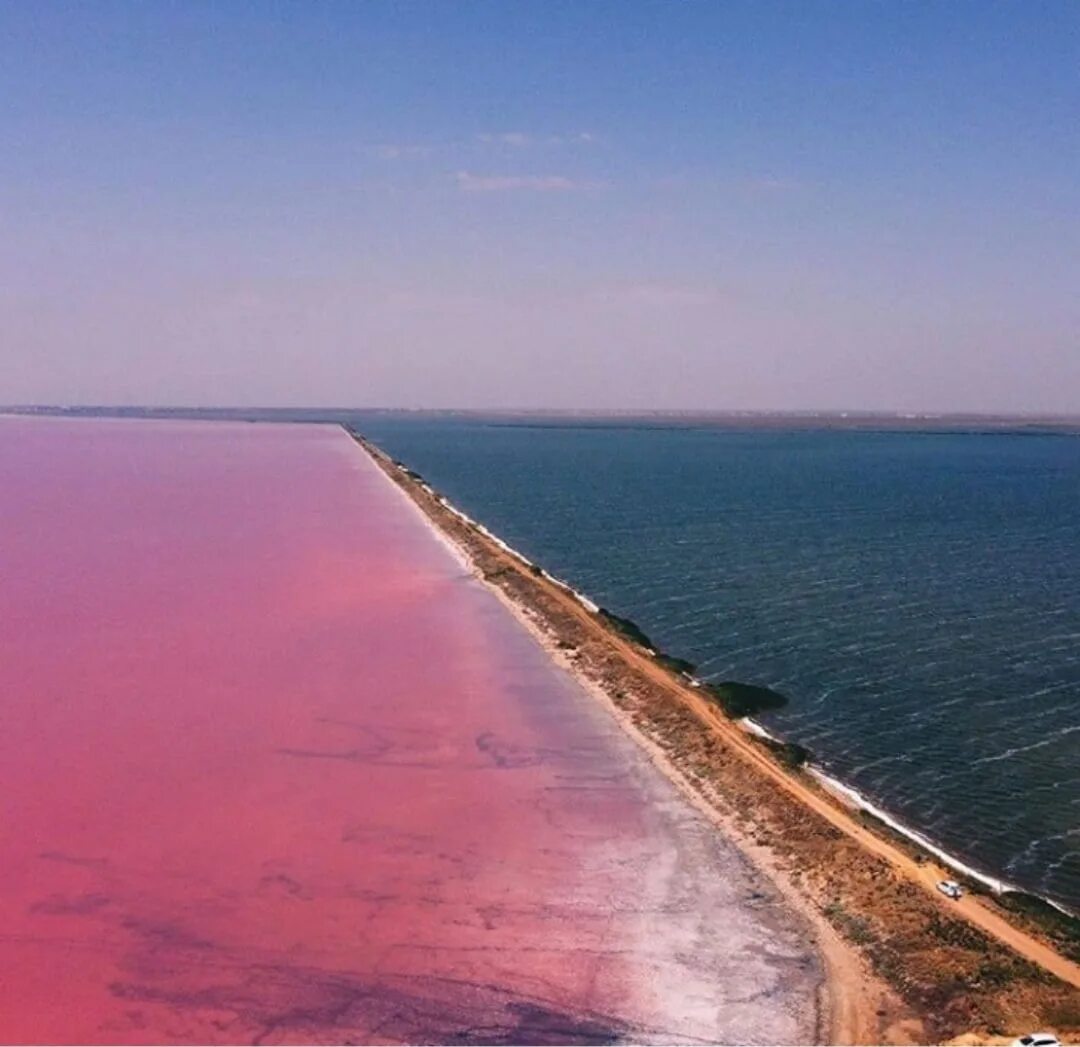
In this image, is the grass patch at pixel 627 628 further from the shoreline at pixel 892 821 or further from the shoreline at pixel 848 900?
the shoreline at pixel 892 821

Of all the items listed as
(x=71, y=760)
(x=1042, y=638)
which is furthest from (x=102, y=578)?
(x=1042, y=638)

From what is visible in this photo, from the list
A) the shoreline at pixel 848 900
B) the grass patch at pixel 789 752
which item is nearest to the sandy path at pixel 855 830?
the shoreline at pixel 848 900

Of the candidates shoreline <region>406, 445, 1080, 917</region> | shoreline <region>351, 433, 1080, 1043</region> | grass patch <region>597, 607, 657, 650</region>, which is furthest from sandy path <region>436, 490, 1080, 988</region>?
grass patch <region>597, 607, 657, 650</region>

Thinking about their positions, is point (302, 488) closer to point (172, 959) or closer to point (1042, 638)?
point (1042, 638)

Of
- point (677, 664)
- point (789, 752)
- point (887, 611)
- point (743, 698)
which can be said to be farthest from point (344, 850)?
point (887, 611)

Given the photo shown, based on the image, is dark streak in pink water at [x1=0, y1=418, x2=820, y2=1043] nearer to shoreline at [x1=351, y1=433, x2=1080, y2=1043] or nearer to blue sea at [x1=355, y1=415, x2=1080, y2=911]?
shoreline at [x1=351, y1=433, x2=1080, y2=1043]

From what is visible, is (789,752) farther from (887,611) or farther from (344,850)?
(887,611)
